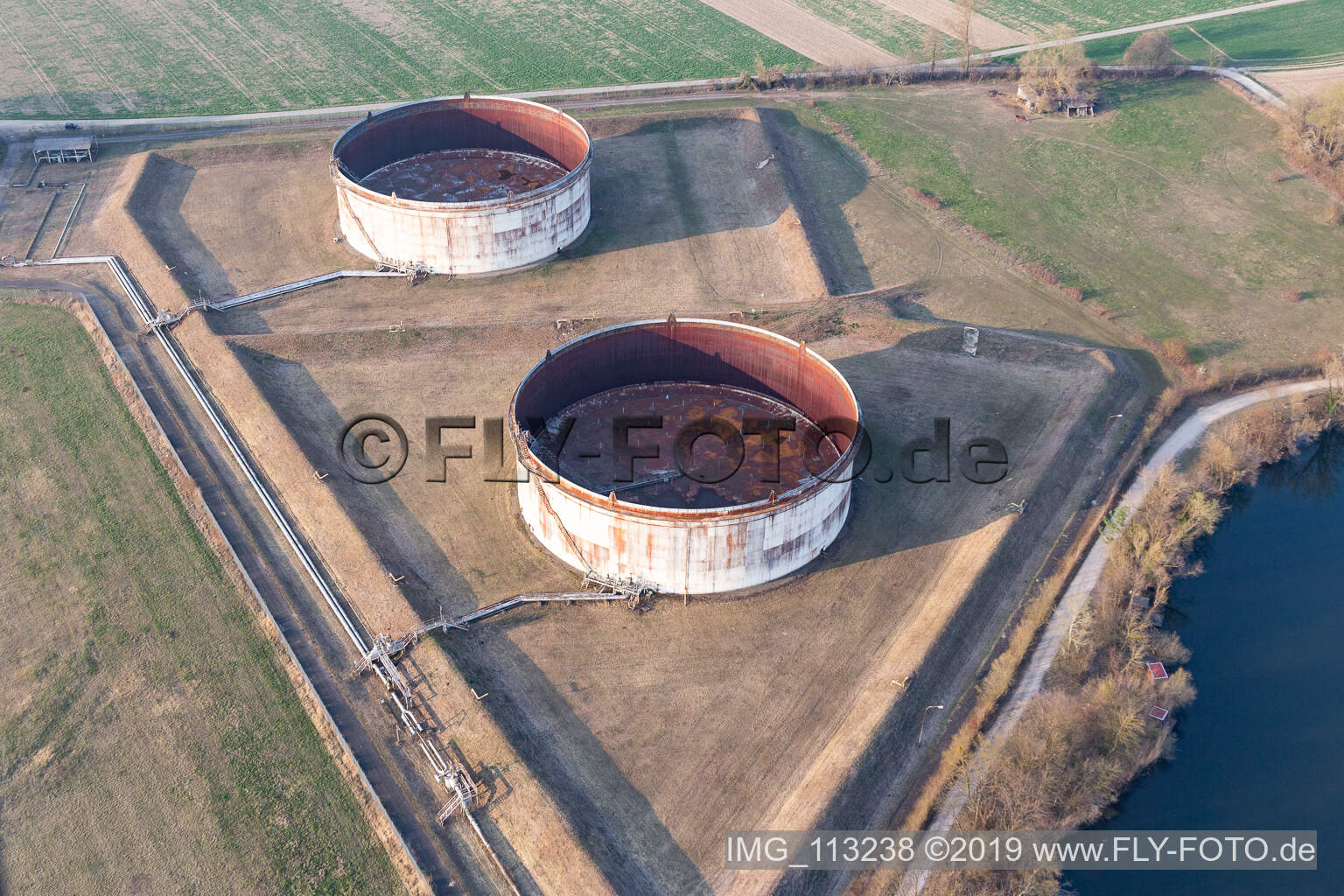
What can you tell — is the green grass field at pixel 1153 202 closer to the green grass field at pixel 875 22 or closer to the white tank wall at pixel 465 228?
the green grass field at pixel 875 22

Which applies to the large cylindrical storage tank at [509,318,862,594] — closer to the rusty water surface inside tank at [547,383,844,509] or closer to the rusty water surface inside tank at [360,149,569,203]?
the rusty water surface inside tank at [547,383,844,509]

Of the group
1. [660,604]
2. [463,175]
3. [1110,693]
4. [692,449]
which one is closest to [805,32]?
[463,175]

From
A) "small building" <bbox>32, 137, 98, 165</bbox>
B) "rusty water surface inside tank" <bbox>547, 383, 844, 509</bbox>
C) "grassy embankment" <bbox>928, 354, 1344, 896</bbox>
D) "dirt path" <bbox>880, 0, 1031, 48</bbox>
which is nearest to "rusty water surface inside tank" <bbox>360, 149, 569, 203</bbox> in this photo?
"rusty water surface inside tank" <bbox>547, 383, 844, 509</bbox>

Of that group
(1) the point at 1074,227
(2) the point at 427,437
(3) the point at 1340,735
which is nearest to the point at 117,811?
(2) the point at 427,437

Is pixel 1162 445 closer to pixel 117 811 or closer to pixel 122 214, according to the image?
pixel 117 811

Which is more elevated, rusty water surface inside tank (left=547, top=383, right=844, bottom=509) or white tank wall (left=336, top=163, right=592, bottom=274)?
white tank wall (left=336, top=163, right=592, bottom=274)

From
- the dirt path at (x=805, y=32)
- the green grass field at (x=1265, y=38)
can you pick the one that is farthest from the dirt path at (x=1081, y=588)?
the dirt path at (x=805, y=32)
